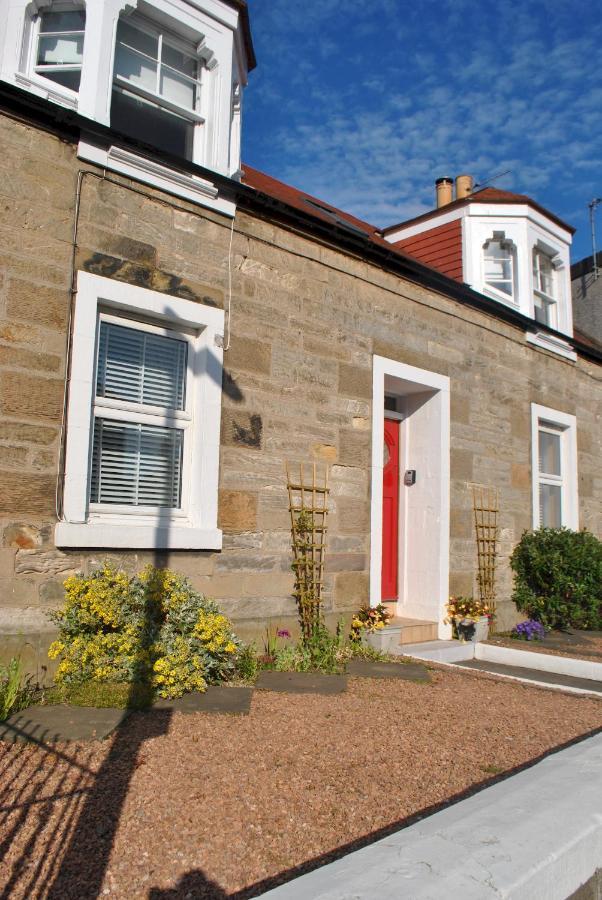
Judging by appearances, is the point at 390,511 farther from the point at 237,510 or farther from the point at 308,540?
the point at 237,510

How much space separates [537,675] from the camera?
6215mm

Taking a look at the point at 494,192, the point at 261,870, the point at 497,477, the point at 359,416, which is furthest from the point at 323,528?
the point at 494,192

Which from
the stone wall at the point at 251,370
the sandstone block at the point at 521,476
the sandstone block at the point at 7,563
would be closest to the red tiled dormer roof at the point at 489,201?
the stone wall at the point at 251,370

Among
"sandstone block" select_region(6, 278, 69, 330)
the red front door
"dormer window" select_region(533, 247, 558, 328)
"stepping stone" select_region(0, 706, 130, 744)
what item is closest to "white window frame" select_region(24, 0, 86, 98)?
"sandstone block" select_region(6, 278, 69, 330)

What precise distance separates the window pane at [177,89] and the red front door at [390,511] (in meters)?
3.88

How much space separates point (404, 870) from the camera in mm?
1765

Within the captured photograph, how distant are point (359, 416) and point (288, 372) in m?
0.98

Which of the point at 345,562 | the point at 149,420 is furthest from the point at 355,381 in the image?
the point at 149,420

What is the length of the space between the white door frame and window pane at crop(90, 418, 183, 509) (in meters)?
2.25

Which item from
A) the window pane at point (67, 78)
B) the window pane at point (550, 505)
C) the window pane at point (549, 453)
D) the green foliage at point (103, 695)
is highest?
the window pane at point (67, 78)

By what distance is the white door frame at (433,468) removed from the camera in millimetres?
7090

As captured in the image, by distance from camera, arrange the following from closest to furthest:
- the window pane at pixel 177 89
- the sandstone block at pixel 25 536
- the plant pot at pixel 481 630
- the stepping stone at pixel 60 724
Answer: the stepping stone at pixel 60 724, the sandstone block at pixel 25 536, the window pane at pixel 177 89, the plant pot at pixel 481 630

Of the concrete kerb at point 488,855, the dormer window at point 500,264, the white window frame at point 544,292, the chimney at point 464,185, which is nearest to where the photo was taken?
the concrete kerb at point 488,855

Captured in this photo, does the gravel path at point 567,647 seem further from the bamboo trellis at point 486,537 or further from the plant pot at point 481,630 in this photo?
the bamboo trellis at point 486,537
